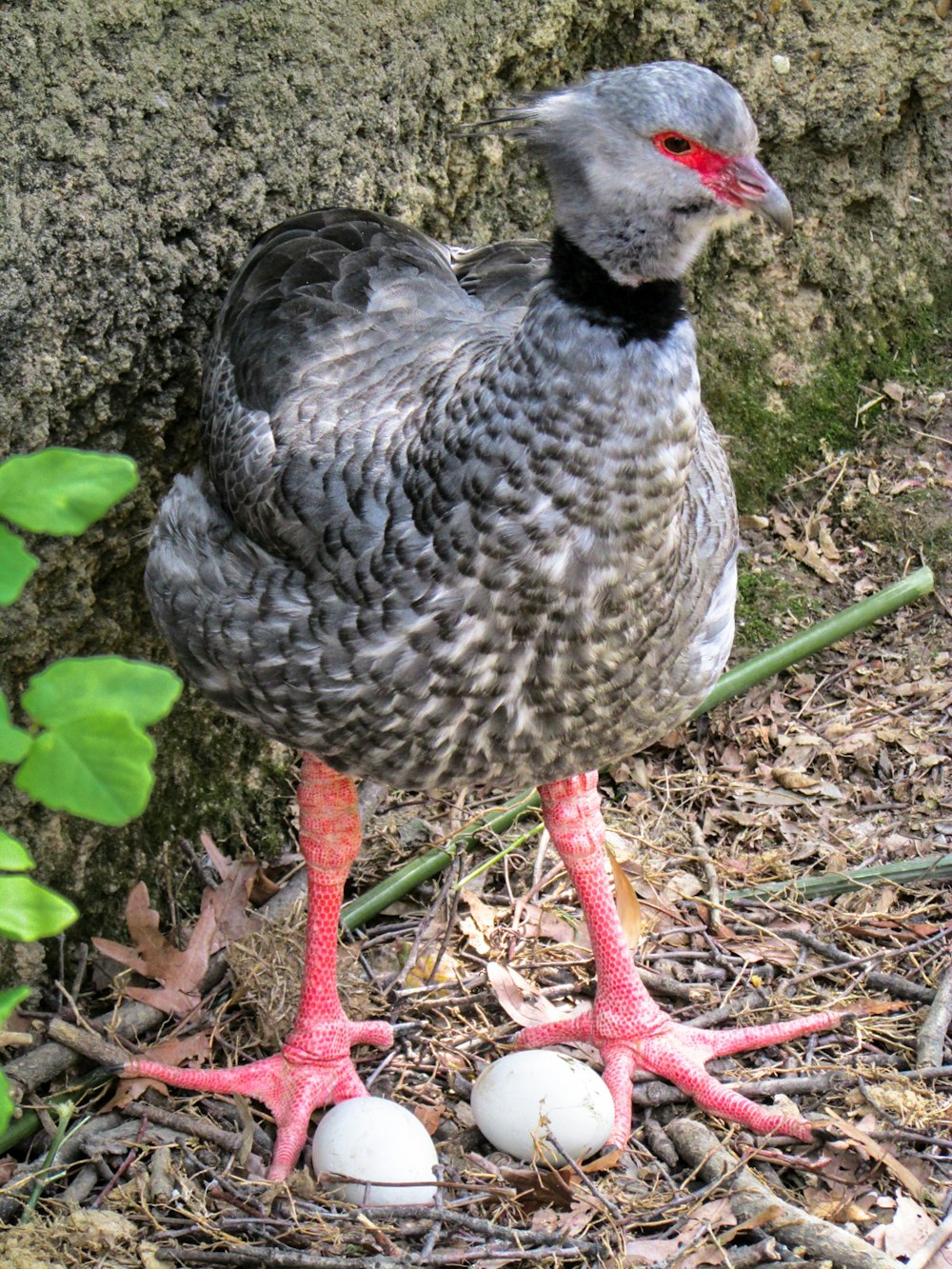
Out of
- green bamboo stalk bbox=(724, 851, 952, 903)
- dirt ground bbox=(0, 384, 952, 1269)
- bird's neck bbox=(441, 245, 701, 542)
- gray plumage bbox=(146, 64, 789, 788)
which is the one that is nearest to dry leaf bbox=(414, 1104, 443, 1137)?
dirt ground bbox=(0, 384, 952, 1269)

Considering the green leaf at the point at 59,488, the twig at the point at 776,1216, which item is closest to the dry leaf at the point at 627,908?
the twig at the point at 776,1216

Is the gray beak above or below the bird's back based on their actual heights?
above

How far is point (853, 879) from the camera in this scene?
11.0ft

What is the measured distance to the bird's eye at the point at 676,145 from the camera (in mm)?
2131

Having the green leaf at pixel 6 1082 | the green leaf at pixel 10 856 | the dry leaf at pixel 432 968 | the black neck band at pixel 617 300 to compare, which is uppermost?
the black neck band at pixel 617 300

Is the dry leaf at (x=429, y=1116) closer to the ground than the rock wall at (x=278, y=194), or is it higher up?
closer to the ground

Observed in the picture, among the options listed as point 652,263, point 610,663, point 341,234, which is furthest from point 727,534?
point 341,234

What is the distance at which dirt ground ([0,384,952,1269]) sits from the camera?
99.6 inches

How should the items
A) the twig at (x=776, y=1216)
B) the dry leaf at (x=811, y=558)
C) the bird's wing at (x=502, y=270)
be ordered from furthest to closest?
the dry leaf at (x=811, y=558), the bird's wing at (x=502, y=270), the twig at (x=776, y=1216)

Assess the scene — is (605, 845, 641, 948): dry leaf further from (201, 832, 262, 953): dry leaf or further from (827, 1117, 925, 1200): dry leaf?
(201, 832, 262, 953): dry leaf

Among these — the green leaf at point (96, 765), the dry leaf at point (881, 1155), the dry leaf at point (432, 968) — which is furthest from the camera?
the dry leaf at point (432, 968)

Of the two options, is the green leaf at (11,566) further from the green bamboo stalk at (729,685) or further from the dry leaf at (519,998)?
the green bamboo stalk at (729,685)

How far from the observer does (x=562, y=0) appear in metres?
3.45

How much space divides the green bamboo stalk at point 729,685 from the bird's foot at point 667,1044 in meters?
0.51
